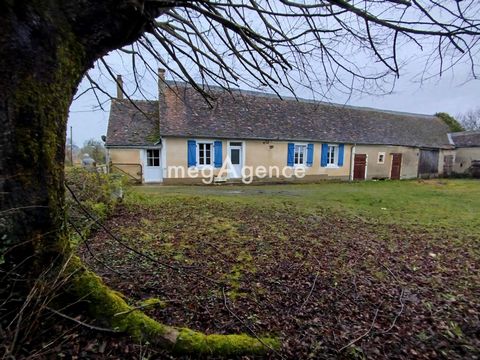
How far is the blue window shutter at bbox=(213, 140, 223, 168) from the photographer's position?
14430mm

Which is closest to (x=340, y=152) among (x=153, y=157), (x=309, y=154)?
(x=309, y=154)

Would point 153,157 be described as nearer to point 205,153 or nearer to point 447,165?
point 205,153

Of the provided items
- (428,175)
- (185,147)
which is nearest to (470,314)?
(185,147)

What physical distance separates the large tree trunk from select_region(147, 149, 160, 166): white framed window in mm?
12760

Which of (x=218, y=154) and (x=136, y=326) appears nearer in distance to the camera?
(x=136, y=326)

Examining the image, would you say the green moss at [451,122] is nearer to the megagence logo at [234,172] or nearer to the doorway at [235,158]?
the megagence logo at [234,172]

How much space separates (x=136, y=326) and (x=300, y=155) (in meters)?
15.2

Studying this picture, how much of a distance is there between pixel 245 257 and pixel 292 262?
2.18 feet

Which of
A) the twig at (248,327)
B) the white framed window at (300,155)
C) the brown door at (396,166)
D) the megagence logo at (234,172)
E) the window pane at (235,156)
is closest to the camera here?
the twig at (248,327)

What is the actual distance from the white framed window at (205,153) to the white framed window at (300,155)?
5003 mm

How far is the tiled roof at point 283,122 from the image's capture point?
14359mm

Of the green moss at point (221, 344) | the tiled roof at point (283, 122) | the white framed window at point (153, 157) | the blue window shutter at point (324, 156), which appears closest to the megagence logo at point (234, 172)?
the white framed window at point (153, 157)

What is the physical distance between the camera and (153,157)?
14367 mm

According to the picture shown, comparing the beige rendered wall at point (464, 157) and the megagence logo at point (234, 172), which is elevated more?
the beige rendered wall at point (464, 157)
